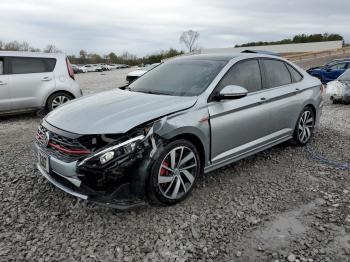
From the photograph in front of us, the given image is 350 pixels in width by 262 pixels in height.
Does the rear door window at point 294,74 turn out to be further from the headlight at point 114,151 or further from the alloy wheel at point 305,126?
the headlight at point 114,151

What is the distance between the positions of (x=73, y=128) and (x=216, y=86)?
1.71 metres

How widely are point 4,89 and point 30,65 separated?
86cm

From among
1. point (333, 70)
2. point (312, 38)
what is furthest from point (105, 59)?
point (333, 70)

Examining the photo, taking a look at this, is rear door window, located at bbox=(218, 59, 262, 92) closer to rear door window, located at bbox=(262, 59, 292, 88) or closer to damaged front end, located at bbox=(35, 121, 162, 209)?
rear door window, located at bbox=(262, 59, 292, 88)

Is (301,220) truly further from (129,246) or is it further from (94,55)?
(94,55)

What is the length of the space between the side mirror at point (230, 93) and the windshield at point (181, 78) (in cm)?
21

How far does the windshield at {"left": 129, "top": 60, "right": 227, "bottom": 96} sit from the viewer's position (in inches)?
153

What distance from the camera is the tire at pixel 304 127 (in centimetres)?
522

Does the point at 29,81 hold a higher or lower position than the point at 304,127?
higher

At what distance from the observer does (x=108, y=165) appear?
2949 millimetres

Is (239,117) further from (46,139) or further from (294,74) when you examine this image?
(46,139)

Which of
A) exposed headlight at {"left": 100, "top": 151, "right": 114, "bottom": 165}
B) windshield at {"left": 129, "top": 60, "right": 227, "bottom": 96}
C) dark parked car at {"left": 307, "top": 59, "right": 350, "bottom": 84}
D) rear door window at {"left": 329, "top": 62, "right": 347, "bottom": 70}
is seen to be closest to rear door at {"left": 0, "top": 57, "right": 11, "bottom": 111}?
windshield at {"left": 129, "top": 60, "right": 227, "bottom": 96}

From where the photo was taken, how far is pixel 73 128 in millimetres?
3162

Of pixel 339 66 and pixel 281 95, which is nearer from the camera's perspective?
pixel 281 95
